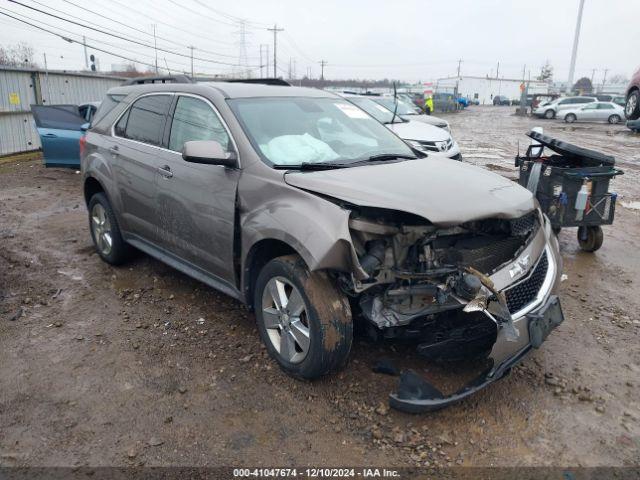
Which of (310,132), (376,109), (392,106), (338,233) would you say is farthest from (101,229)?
(392,106)

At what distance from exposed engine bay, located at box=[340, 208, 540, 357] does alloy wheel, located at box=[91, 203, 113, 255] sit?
3.18 metres

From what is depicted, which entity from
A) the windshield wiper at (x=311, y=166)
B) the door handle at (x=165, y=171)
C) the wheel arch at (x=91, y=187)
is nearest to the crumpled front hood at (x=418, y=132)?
the wheel arch at (x=91, y=187)

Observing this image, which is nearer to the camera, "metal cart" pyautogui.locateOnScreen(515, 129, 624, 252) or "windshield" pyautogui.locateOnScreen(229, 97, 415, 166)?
"windshield" pyautogui.locateOnScreen(229, 97, 415, 166)

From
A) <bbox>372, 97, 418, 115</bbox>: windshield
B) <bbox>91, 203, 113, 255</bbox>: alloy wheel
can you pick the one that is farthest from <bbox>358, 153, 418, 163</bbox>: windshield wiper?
<bbox>372, 97, 418, 115</bbox>: windshield

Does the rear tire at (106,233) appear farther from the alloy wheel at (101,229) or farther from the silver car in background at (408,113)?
the silver car in background at (408,113)

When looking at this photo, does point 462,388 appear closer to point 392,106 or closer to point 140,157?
point 140,157

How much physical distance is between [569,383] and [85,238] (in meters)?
5.65

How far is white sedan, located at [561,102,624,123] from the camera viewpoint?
3042 centimetres

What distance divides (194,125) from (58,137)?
7042mm

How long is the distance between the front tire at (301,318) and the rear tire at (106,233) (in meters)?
2.28

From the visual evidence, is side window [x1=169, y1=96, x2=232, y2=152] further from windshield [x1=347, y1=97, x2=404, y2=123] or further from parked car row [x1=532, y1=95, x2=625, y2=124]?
parked car row [x1=532, y1=95, x2=625, y2=124]

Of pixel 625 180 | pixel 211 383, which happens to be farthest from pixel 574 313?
pixel 625 180

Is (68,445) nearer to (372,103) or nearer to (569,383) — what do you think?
(569,383)

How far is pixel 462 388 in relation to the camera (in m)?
2.89
